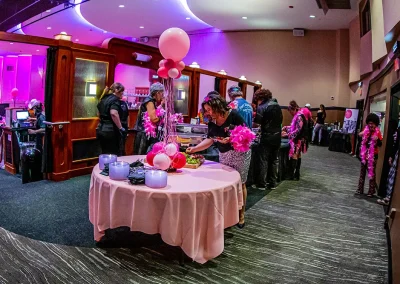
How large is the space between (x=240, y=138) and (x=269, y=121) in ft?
7.31

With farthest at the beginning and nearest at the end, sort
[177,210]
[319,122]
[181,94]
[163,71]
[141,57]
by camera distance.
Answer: [319,122] → [181,94] → [141,57] → [163,71] → [177,210]

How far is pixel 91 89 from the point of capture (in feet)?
19.0

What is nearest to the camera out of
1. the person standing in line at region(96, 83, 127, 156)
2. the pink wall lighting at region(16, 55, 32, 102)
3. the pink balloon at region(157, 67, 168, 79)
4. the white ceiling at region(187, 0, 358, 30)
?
the pink balloon at region(157, 67, 168, 79)

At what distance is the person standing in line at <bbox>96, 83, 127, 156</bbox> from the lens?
4.97 m

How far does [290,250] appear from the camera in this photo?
10.5 ft

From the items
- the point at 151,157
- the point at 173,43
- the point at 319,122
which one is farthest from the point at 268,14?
the point at 151,157

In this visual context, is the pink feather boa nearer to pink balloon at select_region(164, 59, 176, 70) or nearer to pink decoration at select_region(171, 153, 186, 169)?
pink decoration at select_region(171, 153, 186, 169)

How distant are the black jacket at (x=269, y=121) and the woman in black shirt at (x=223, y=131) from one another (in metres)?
1.92

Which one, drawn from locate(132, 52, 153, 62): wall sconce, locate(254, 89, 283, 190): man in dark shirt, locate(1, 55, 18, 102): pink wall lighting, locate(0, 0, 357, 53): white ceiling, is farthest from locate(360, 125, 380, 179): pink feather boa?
A: locate(1, 55, 18, 102): pink wall lighting

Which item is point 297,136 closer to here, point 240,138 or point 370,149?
point 370,149

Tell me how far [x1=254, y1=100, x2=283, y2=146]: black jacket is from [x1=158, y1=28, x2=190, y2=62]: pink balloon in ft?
8.14

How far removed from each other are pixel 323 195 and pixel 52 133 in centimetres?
421

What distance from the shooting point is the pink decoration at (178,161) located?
9.85ft

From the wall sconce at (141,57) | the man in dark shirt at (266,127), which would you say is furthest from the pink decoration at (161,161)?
the wall sconce at (141,57)
